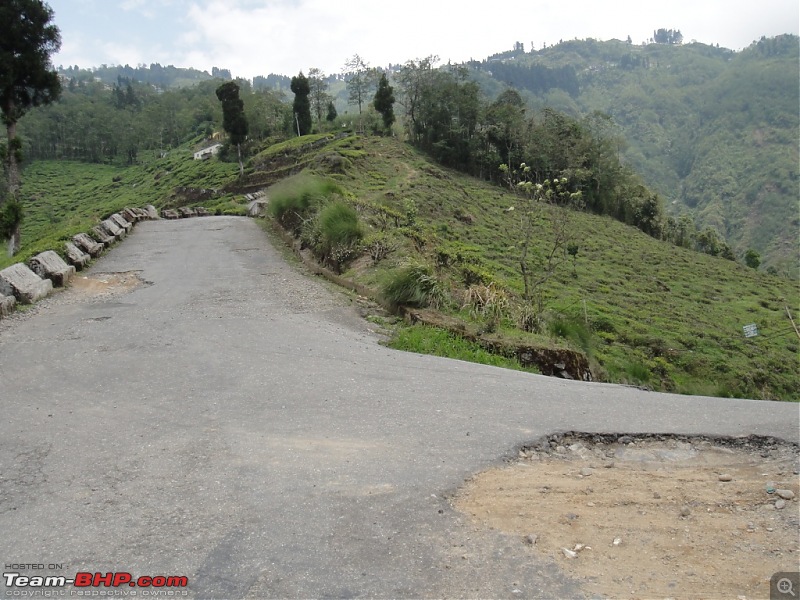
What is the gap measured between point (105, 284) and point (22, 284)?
6.99 ft

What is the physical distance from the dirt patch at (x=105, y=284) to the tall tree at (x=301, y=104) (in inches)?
2368

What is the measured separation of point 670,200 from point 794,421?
540 feet

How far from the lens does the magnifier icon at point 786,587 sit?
10.0 ft

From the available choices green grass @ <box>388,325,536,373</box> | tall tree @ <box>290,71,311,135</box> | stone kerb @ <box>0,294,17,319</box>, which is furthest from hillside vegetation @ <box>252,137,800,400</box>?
tall tree @ <box>290,71,311,135</box>

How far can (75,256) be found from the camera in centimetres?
1388

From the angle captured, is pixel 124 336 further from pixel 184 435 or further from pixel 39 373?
pixel 184 435

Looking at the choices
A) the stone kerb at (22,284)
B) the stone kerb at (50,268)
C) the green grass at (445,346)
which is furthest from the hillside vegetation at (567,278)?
the stone kerb at (22,284)

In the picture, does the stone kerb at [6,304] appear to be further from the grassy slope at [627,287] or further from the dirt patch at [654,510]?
the dirt patch at [654,510]

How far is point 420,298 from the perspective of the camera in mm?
10414

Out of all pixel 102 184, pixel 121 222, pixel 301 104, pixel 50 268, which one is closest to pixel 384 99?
pixel 301 104

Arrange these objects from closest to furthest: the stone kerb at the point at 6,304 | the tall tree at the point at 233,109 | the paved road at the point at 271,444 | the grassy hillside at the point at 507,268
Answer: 1. the paved road at the point at 271,444
2. the stone kerb at the point at 6,304
3. the grassy hillside at the point at 507,268
4. the tall tree at the point at 233,109

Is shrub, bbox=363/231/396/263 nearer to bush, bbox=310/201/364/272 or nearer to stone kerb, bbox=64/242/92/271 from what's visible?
bush, bbox=310/201/364/272

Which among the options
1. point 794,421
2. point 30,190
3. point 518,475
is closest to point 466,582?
point 518,475

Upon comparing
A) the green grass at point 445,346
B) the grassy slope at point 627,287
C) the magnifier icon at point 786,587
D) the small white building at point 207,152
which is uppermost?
the small white building at point 207,152
